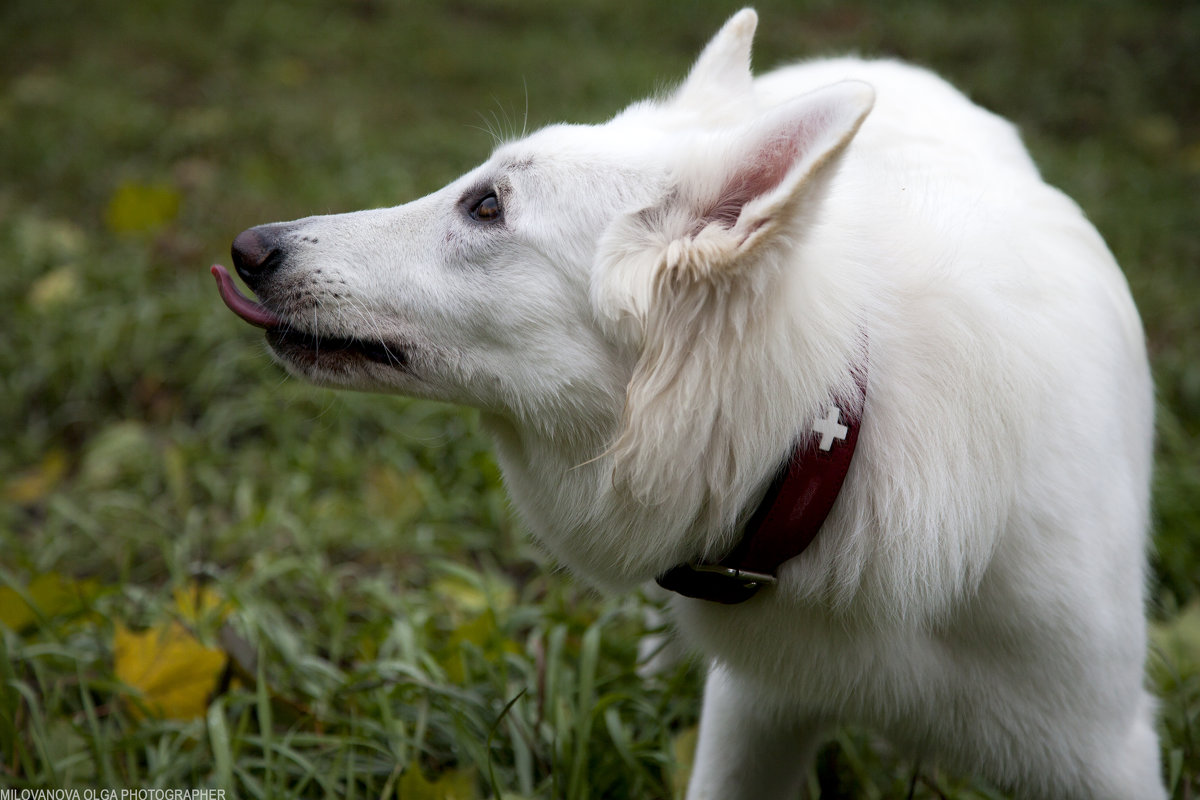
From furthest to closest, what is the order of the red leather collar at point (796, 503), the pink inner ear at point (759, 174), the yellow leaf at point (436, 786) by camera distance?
the yellow leaf at point (436, 786) < the red leather collar at point (796, 503) < the pink inner ear at point (759, 174)

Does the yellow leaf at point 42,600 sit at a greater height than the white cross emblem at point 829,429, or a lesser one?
lesser

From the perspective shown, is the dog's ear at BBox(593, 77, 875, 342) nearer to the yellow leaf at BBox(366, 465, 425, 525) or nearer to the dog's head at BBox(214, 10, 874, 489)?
the dog's head at BBox(214, 10, 874, 489)

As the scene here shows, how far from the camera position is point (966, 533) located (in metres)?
1.61

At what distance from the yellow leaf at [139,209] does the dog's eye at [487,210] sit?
4.10m

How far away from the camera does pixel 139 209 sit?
5281 mm

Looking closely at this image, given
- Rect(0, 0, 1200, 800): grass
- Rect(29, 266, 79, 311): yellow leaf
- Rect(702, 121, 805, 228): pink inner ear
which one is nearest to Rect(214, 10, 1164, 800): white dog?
Rect(702, 121, 805, 228): pink inner ear

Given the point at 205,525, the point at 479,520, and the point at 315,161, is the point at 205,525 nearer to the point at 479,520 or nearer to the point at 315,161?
the point at 479,520

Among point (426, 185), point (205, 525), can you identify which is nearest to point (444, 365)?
point (205, 525)

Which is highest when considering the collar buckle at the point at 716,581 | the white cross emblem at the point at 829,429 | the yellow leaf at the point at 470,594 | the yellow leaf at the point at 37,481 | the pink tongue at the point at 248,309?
the pink tongue at the point at 248,309

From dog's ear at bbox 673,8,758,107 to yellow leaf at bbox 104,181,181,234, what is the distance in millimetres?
4187

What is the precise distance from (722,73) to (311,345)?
1.08m

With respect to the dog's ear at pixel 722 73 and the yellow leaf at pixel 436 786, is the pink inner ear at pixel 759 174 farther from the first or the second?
the yellow leaf at pixel 436 786

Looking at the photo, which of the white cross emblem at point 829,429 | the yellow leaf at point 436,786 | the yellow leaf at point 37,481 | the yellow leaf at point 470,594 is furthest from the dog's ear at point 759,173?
the yellow leaf at point 37,481

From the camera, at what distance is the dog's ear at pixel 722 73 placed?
6.74 feet
